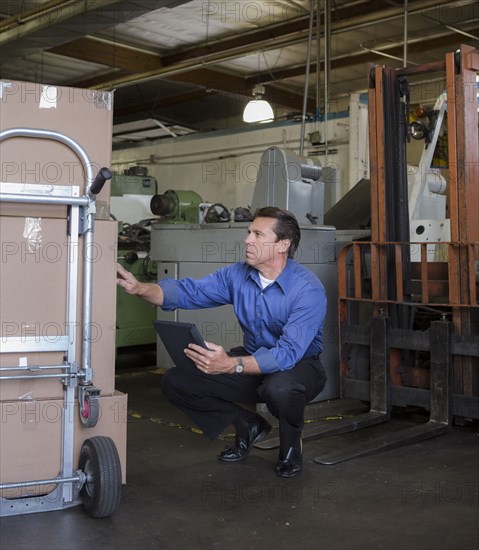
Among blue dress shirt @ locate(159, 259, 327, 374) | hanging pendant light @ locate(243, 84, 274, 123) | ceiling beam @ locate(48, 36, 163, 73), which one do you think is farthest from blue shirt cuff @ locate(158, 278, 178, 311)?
ceiling beam @ locate(48, 36, 163, 73)

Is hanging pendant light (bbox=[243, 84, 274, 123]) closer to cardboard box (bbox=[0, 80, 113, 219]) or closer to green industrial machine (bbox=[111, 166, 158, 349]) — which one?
Answer: green industrial machine (bbox=[111, 166, 158, 349])

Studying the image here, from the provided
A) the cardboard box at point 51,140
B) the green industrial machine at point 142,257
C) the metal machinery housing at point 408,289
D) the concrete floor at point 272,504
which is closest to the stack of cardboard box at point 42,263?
the cardboard box at point 51,140

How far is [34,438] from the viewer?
246 centimetres

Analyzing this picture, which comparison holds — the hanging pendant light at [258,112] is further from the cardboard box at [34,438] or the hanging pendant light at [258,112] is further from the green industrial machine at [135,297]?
the cardboard box at [34,438]

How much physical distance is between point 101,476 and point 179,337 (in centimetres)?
65

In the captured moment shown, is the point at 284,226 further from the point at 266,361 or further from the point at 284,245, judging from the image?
the point at 266,361

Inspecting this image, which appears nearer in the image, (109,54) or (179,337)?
(179,337)

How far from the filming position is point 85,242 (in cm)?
247

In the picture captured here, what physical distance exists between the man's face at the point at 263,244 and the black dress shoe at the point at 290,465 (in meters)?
0.81

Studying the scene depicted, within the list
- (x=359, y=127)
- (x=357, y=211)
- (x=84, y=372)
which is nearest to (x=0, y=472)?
(x=84, y=372)

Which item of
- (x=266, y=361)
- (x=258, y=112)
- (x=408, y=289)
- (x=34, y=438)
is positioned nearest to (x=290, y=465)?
(x=266, y=361)

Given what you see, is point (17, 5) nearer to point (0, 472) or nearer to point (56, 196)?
point (56, 196)

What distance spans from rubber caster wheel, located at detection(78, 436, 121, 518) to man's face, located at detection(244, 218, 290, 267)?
1007 millimetres

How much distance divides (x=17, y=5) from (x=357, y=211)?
3798mm
